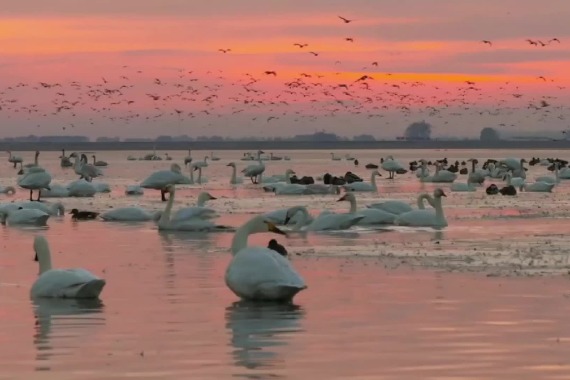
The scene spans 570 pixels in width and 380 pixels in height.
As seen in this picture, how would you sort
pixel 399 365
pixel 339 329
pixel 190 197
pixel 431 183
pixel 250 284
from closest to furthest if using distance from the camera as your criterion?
pixel 399 365 < pixel 339 329 < pixel 250 284 < pixel 190 197 < pixel 431 183

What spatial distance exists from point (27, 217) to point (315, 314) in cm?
1553

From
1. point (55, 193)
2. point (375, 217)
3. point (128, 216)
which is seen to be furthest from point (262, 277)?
point (55, 193)

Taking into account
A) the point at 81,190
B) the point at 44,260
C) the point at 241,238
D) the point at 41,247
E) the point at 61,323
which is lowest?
the point at 81,190

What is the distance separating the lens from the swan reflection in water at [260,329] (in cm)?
1116

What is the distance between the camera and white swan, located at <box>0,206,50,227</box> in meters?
28.5

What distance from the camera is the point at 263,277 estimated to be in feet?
47.1

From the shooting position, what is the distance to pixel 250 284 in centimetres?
1439

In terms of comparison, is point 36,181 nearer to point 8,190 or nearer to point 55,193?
point 55,193

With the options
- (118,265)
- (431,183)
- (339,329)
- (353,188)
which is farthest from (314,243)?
(431,183)

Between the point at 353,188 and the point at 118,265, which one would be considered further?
the point at 353,188

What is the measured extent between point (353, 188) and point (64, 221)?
16.2 metres

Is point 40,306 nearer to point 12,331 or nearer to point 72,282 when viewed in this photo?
point 72,282

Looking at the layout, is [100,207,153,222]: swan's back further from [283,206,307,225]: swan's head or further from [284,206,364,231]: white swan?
[284,206,364,231]: white swan

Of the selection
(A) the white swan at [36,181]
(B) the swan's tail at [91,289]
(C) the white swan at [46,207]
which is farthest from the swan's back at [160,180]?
(B) the swan's tail at [91,289]
